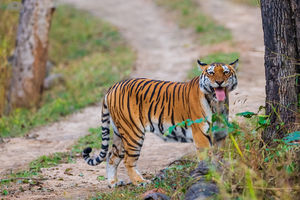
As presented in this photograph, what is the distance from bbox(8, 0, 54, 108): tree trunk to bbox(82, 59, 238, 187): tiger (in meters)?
6.80

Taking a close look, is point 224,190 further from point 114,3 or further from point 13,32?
point 114,3

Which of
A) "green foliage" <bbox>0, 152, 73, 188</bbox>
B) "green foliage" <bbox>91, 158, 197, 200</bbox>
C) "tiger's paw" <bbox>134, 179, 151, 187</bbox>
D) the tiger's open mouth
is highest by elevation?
the tiger's open mouth

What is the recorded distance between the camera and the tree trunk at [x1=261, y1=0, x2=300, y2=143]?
15.6 feet

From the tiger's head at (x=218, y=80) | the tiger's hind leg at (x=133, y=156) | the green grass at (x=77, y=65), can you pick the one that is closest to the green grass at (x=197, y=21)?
the green grass at (x=77, y=65)

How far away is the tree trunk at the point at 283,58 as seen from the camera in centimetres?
475

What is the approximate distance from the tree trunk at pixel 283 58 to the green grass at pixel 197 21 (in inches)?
344

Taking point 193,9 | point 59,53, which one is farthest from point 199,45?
point 59,53

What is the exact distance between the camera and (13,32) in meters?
14.0

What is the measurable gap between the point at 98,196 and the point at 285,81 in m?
2.18

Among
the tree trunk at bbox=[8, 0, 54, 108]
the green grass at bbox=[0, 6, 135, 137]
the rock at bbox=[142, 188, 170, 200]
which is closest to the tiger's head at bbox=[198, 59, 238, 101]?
the rock at bbox=[142, 188, 170, 200]

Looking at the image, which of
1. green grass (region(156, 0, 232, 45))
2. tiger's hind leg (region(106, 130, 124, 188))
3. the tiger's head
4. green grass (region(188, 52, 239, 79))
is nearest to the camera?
the tiger's head

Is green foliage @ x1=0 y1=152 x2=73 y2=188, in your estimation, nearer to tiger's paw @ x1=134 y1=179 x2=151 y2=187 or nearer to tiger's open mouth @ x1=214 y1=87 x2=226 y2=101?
tiger's paw @ x1=134 y1=179 x2=151 y2=187

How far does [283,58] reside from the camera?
478 cm

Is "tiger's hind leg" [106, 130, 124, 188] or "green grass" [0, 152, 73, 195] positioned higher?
"tiger's hind leg" [106, 130, 124, 188]
